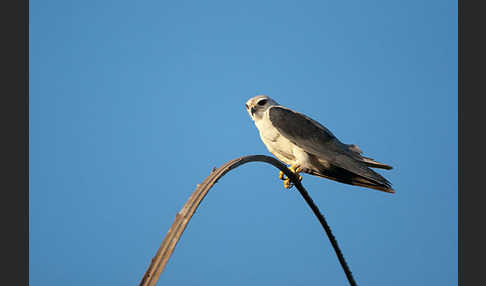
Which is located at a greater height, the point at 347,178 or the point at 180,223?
the point at 347,178

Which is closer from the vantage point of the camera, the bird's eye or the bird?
the bird

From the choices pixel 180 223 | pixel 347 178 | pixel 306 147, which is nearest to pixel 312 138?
pixel 306 147

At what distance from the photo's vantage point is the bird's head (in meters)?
2.86

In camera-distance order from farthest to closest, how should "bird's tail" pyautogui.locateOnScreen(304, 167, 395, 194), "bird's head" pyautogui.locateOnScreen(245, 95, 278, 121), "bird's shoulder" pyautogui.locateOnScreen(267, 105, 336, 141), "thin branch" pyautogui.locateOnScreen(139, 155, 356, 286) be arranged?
"bird's head" pyautogui.locateOnScreen(245, 95, 278, 121), "bird's shoulder" pyautogui.locateOnScreen(267, 105, 336, 141), "bird's tail" pyautogui.locateOnScreen(304, 167, 395, 194), "thin branch" pyautogui.locateOnScreen(139, 155, 356, 286)

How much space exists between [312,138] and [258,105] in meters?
0.41

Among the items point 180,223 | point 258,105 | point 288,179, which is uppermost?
point 258,105

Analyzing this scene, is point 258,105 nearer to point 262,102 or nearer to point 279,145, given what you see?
point 262,102

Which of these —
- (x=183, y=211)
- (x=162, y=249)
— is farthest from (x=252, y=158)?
(x=162, y=249)

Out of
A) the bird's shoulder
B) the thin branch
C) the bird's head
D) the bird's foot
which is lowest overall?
the thin branch

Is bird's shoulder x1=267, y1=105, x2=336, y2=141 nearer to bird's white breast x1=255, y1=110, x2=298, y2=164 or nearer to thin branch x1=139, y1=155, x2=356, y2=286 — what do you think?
bird's white breast x1=255, y1=110, x2=298, y2=164

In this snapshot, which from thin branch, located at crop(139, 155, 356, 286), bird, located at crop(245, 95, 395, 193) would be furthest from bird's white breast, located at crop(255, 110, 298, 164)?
thin branch, located at crop(139, 155, 356, 286)

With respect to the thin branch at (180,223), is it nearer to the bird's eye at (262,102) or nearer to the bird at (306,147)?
the bird at (306,147)

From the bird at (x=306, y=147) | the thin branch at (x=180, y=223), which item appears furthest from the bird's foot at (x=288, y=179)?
the thin branch at (x=180, y=223)

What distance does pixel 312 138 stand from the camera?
2740 mm
